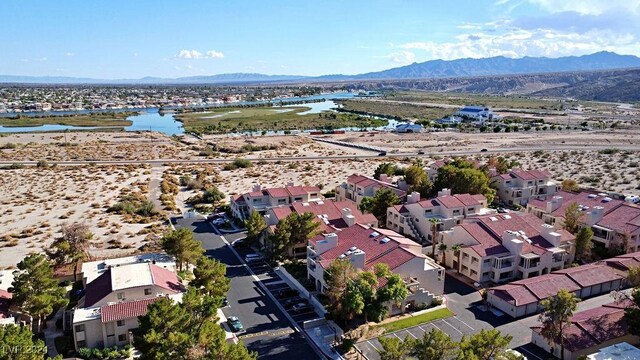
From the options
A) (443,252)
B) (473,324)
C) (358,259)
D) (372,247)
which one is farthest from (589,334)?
(372,247)

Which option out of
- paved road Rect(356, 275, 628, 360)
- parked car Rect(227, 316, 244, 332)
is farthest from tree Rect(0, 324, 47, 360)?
paved road Rect(356, 275, 628, 360)

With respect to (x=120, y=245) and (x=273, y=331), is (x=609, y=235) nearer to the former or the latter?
(x=273, y=331)

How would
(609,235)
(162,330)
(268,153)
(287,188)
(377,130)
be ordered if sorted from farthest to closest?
(377,130)
(268,153)
(287,188)
(609,235)
(162,330)

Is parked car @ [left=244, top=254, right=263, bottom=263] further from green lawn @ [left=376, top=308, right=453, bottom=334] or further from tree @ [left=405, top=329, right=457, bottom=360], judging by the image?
tree @ [left=405, top=329, right=457, bottom=360]

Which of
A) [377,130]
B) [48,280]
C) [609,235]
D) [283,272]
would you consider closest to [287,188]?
[283,272]

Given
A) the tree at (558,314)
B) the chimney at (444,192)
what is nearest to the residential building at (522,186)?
the chimney at (444,192)

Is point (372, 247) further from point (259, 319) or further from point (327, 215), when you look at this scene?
point (259, 319)

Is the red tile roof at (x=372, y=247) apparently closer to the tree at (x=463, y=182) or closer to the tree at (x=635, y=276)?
the tree at (x=635, y=276)
